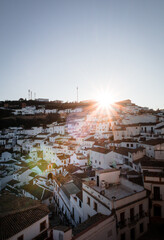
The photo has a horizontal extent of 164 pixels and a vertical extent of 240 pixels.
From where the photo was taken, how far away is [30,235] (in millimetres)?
11562

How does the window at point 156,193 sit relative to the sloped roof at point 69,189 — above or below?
above

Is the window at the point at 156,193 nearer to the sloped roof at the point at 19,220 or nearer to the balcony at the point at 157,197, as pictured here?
the balcony at the point at 157,197

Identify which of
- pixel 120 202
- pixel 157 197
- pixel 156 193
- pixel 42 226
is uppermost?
pixel 120 202

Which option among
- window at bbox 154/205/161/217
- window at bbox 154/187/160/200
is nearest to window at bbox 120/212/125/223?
window at bbox 154/187/160/200

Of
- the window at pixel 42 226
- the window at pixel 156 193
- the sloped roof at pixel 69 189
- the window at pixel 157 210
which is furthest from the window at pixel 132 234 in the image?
the sloped roof at pixel 69 189

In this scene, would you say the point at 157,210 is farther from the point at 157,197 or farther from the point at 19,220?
the point at 19,220

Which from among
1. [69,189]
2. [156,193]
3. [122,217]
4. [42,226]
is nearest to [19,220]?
[42,226]

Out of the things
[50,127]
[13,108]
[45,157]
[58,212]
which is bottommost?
[58,212]

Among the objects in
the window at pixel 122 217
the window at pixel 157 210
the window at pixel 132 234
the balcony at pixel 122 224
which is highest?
the window at pixel 122 217

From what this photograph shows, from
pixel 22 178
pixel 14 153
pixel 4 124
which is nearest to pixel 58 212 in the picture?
pixel 22 178

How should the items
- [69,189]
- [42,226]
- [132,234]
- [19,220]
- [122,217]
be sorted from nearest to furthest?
[19,220], [122,217], [42,226], [132,234], [69,189]

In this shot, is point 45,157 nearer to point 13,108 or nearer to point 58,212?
point 58,212

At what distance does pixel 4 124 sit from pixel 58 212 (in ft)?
248

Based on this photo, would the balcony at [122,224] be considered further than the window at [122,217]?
Answer: No
